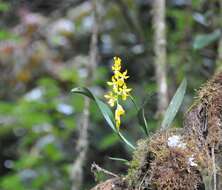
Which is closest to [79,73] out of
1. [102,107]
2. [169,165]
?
[102,107]

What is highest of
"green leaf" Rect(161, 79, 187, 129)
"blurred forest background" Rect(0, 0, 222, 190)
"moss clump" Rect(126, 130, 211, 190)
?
"blurred forest background" Rect(0, 0, 222, 190)

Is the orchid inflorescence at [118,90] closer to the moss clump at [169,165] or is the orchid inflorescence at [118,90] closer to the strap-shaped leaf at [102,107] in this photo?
the strap-shaped leaf at [102,107]

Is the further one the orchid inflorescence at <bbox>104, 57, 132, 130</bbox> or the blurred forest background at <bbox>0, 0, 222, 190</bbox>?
the blurred forest background at <bbox>0, 0, 222, 190</bbox>

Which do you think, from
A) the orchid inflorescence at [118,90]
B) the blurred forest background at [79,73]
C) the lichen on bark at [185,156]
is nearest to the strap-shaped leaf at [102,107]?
the orchid inflorescence at [118,90]

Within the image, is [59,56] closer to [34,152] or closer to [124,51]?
[124,51]

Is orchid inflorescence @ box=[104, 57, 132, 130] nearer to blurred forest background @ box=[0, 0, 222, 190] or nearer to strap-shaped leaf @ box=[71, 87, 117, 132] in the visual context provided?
strap-shaped leaf @ box=[71, 87, 117, 132]

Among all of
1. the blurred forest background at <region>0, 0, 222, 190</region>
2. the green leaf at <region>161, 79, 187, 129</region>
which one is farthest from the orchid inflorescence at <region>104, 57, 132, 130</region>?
the blurred forest background at <region>0, 0, 222, 190</region>

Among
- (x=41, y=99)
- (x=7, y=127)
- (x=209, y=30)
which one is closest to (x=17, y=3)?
(x=41, y=99)
